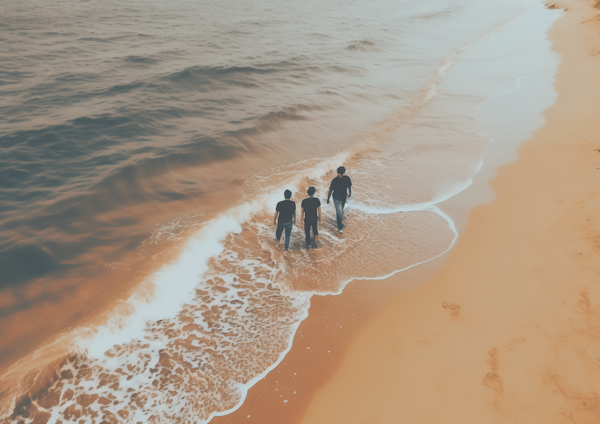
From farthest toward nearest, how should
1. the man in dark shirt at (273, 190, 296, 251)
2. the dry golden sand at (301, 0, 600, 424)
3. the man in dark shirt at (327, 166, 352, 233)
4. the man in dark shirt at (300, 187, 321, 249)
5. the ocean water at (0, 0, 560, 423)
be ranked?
the man in dark shirt at (327, 166, 352, 233)
the man in dark shirt at (300, 187, 321, 249)
the man in dark shirt at (273, 190, 296, 251)
the ocean water at (0, 0, 560, 423)
the dry golden sand at (301, 0, 600, 424)

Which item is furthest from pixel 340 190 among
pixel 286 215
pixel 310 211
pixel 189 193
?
pixel 189 193

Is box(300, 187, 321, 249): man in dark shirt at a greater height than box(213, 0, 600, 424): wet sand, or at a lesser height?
greater

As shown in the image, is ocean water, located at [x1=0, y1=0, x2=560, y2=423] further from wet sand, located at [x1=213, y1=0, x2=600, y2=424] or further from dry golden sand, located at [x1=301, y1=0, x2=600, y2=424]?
dry golden sand, located at [x1=301, y1=0, x2=600, y2=424]

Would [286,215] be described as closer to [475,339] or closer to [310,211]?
[310,211]

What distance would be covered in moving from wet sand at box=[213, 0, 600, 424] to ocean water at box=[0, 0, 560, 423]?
547 millimetres

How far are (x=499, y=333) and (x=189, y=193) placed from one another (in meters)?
7.84

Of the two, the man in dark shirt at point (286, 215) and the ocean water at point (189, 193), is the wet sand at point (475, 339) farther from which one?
the man in dark shirt at point (286, 215)

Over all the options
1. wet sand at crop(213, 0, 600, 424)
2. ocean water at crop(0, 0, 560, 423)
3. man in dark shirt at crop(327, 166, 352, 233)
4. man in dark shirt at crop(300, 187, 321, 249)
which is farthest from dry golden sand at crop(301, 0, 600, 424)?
man in dark shirt at crop(327, 166, 352, 233)

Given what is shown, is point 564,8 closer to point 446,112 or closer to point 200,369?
point 446,112

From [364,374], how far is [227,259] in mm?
3787

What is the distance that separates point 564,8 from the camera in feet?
139

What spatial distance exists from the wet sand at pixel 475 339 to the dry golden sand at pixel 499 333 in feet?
0.05

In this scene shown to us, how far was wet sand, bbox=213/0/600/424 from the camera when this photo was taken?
15.2ft

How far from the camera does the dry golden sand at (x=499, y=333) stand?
462 cm
